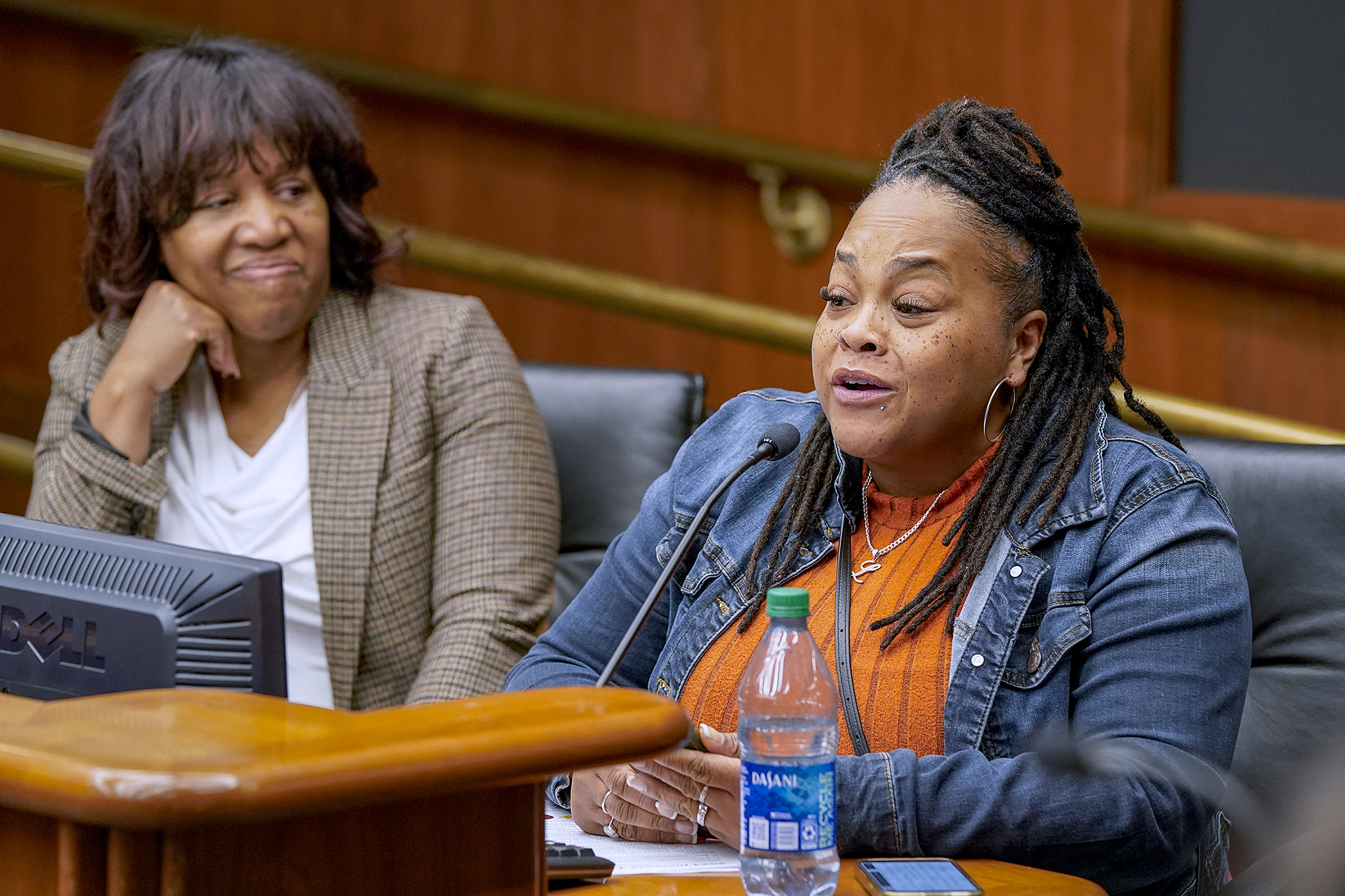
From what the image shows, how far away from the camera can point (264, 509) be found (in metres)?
2.06

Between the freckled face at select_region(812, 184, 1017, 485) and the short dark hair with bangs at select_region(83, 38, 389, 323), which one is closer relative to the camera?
the freckled face at select_region(812, 184, 1017, 485)

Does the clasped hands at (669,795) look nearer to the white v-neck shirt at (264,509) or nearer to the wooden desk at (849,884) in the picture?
the wooden desk at (849,884)

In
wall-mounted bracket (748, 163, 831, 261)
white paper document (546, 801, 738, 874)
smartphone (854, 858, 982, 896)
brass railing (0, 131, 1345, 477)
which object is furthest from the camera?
wall-mounted bracket (748, 163, 831, 261)

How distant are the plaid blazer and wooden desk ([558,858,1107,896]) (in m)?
0.90

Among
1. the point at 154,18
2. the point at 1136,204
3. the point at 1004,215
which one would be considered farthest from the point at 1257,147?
the point at 154,18

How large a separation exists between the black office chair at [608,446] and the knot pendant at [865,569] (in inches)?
28.7

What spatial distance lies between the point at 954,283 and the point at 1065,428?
185mm

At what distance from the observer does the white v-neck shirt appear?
2033 millimetres

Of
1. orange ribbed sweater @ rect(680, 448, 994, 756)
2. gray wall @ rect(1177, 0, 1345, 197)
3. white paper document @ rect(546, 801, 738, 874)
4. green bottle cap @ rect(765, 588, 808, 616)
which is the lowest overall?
white paper document @ rect(546, 801, 738, 874)

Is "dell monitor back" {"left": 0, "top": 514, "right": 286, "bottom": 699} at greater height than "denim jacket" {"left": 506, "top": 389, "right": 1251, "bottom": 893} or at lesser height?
greater

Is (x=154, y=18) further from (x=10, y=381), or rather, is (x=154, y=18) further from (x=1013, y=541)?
(x=1013, y=541)

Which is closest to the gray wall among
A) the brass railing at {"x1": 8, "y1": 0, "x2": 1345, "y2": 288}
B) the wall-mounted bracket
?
the brass railing at {"x1": 8, "y1": 0, "x2": 1345, "y2": 288}

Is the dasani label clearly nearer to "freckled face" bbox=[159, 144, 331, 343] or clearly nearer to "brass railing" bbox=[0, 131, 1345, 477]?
→ "freckled face" bbox=[159, 144, 331, 343]

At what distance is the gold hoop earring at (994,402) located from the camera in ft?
4.71
